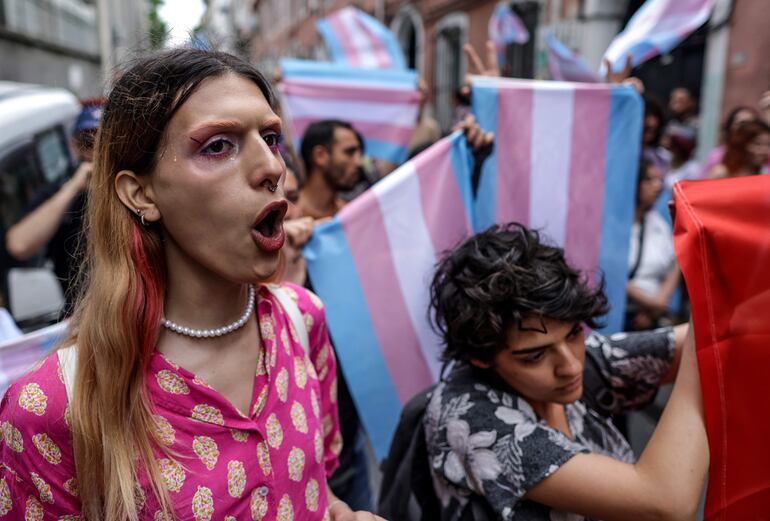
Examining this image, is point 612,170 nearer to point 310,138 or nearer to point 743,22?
point 310,138

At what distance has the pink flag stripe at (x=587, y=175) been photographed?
243 cm

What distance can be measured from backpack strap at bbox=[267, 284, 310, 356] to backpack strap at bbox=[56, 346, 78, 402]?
16.5 inches

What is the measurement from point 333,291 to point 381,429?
0.49 metres

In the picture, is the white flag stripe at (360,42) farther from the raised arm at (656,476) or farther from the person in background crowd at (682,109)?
the raised arm at (656,476)

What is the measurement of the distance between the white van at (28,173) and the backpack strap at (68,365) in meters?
1.79

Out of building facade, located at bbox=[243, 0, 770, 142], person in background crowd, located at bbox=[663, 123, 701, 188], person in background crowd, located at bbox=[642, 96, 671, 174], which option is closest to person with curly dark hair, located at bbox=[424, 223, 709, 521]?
building facade, located at bbox=[243, 0, 770, 142]

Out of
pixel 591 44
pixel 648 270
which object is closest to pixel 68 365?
pixel 648 270

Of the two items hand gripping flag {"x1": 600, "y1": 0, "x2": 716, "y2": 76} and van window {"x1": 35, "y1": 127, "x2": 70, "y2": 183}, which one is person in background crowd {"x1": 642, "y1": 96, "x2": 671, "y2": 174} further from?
van window {"x1": 35, "y1": 127, "x2": 70, "y2": 183}

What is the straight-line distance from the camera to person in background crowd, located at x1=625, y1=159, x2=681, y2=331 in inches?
134

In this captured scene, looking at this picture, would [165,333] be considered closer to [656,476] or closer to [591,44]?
[656,476]

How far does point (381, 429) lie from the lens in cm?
220

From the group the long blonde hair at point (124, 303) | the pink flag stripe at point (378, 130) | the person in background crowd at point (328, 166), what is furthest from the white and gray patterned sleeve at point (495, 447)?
the pink flag stripe at point (378, 130)

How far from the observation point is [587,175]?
8.04ft

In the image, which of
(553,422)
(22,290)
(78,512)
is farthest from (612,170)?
(22,290)
